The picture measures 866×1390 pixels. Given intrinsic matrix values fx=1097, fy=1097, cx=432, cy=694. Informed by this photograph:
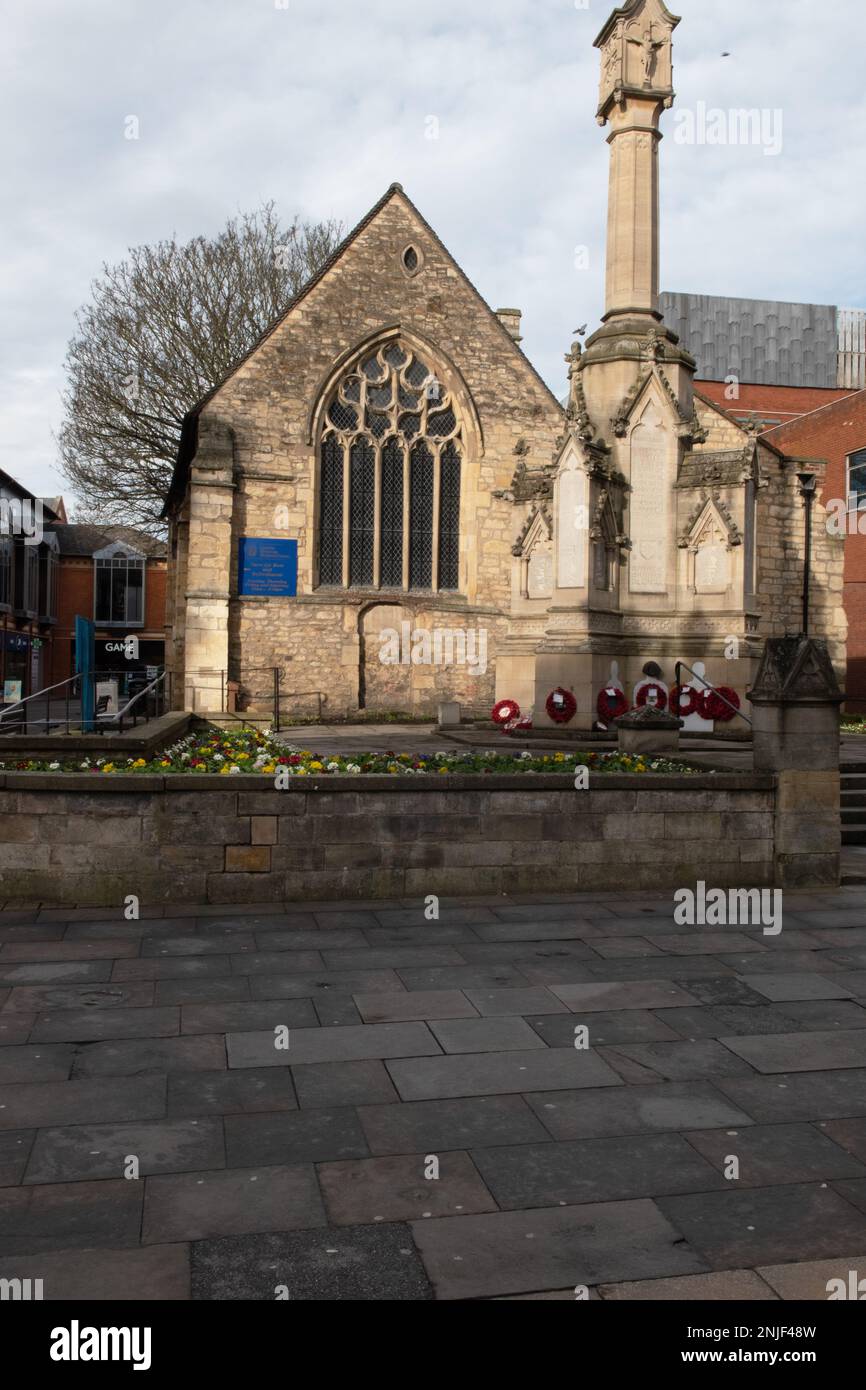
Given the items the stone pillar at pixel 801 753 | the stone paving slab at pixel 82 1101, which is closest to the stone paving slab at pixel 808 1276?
the stone paving slab at pixel 82 1101

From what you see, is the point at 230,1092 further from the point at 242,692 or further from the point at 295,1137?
the point at 242,692

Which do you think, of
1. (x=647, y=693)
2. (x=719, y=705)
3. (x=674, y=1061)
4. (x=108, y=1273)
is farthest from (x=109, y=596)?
(x=108, y=1273)

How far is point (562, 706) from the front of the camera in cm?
1478

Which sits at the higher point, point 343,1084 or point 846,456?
point 846,456

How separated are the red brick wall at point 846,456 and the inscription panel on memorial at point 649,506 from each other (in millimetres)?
17959

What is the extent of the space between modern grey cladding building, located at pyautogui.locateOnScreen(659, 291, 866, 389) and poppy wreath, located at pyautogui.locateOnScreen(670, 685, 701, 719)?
132 ft

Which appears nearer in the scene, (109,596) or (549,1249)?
(549,1249)

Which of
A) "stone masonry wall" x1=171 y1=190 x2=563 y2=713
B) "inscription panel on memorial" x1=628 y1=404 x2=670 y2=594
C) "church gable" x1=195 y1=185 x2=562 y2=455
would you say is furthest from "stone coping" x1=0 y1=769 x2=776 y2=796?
"church gable" x1=195 y1=185 x2=562 y2=455

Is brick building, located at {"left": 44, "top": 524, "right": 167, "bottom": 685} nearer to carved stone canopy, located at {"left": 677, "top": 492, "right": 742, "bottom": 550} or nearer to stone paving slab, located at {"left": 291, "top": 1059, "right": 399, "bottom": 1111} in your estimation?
carved stone canopy, located at {"left": 677, "top": 492, "right": 742, "bottom": 550}

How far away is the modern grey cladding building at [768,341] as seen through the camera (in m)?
52.1

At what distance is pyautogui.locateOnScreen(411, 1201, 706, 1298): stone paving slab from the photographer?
3.46 metres

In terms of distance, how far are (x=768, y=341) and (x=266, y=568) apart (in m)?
36.8

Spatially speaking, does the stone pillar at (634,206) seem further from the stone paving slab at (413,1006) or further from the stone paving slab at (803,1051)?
the stone paving slab at (803,1051)

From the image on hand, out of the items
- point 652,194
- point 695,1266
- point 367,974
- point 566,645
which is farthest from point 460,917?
point 652,194
